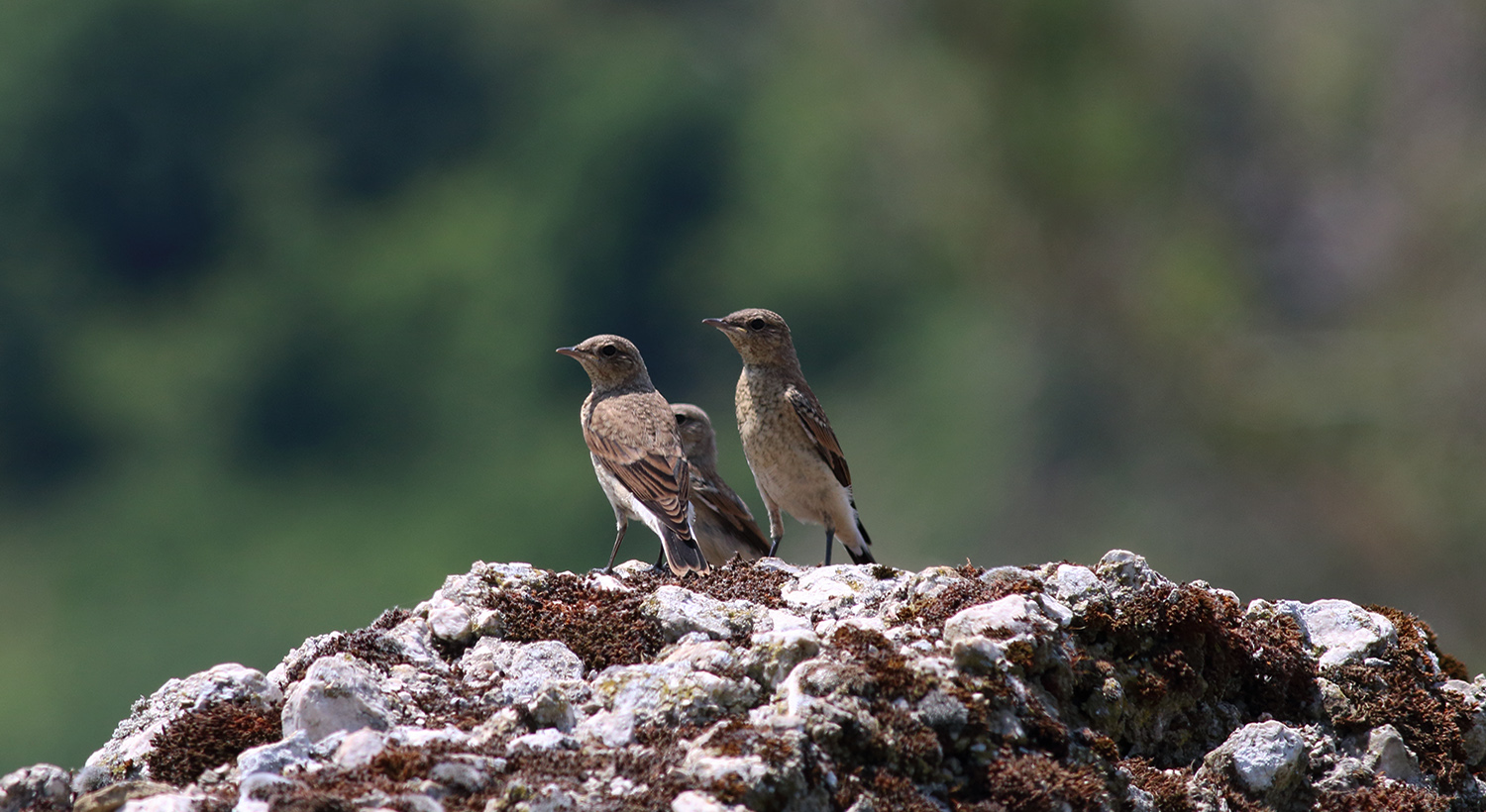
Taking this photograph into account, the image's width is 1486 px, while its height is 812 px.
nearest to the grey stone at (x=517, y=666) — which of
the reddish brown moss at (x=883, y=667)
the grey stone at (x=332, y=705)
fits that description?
the grey stone at (x=332, y=705)

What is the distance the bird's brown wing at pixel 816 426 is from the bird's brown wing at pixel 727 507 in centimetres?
81

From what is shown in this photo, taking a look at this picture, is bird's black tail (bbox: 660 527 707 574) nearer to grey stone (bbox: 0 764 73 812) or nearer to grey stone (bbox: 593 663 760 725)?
grey stone (bbox: 593 663 760 725)

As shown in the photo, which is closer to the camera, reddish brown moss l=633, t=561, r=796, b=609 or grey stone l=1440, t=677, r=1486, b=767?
grey stone l=1440, t=677, r=1486, b=767

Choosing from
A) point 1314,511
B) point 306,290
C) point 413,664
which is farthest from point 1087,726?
point 306,290

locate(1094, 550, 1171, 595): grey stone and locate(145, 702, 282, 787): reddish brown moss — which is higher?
locate(1094, 550, 1171, 595): grey stone

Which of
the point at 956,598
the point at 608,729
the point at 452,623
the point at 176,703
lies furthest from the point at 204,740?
the point at 956,598

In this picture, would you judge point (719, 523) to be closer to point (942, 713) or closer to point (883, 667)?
point (883, 667)

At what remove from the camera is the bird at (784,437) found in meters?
12.4

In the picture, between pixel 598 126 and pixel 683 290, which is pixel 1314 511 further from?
pixel 598 126

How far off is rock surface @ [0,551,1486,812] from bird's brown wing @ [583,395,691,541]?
3.82 m

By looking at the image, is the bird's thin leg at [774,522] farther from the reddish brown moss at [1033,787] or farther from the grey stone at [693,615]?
the reddish brown moss at [1033,787]

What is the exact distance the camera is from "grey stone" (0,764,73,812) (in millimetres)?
5480

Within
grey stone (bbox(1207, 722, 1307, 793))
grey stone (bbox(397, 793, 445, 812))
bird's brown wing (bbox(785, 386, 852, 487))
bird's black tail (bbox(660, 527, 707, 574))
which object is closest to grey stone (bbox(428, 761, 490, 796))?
grey stone (bbox(397, 793, 445, 812))

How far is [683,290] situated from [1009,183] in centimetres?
2453
